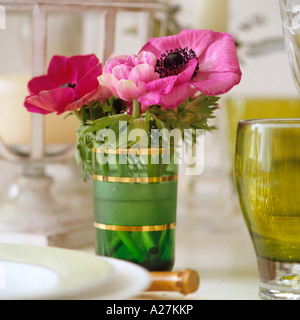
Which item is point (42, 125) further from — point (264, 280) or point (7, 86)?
point (264, 280)

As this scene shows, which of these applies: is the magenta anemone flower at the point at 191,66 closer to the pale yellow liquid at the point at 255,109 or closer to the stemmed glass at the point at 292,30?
the stemmed glass at the point at 292,30

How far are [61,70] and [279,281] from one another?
0.56 feet

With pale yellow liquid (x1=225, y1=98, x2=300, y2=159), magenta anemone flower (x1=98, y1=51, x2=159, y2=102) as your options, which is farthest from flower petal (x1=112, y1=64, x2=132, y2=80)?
pale yellow liquid (x1=225, y1=98, x2=300, y2=159)

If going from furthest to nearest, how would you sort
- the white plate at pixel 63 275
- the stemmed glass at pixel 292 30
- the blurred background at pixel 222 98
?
the blurred background at pixel 222 98
the stemmed glass at pixel 292 30
the white plate at pixel 63 275

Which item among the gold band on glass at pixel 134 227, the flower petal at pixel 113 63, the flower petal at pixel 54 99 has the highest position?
the flower petal at pixel 113 63

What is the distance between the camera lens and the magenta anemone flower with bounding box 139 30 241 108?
0.30m

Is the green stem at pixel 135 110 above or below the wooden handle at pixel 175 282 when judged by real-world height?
above

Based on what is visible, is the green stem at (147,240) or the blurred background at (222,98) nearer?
the green stem at (147,240)

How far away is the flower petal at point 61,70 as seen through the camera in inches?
Result: 14.0

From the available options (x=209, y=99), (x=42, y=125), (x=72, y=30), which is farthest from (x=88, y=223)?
(x=72, y=30)

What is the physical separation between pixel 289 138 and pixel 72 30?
23.1 inches

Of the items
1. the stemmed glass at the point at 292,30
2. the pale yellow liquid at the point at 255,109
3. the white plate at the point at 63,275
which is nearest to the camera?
the white plate at the point at 63,275

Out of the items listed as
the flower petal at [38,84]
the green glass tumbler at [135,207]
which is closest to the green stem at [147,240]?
the green glass tumbler at [135,207]

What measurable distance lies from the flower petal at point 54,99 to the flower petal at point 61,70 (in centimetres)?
4
